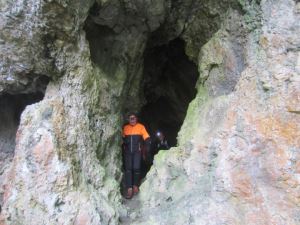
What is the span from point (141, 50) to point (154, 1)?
1004mm

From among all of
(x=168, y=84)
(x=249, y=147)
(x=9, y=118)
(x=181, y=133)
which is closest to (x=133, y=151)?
(x=181, y=133)

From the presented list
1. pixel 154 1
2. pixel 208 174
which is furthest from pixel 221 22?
pixel 208 174

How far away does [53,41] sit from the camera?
4750 mm

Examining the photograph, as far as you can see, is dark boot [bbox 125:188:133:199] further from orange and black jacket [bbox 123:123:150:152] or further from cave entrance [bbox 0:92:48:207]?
cave entrance [bbox 0:92:48:207]

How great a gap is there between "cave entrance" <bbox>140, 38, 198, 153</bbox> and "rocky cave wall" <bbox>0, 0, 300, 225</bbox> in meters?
2.38

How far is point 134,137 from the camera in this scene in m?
5.94

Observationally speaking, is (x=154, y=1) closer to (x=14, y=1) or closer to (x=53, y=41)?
(x=53, y=41)

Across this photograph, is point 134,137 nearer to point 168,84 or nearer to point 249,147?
point 249,147

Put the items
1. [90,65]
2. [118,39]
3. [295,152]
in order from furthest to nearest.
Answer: [118,39], [90,65], [295,152]

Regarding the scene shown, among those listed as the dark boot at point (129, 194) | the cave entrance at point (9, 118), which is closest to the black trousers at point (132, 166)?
the dark boot at point (129, 194)

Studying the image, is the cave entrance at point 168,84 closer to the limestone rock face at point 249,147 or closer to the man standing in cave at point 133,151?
the man standing in cave at point 133,151

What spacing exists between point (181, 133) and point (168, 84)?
3.78 meters

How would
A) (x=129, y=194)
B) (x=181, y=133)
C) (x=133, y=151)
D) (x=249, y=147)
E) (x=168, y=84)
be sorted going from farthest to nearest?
(x=168, y=84), (x=133, y=151), (x=129, y=194), (x=181, y=133), (x=249, y=147)

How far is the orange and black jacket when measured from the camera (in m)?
5.92
